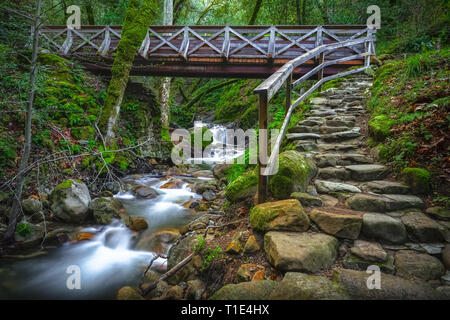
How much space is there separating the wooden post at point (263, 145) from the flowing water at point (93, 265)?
187cm

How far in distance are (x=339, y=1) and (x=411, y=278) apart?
16021 millimetres

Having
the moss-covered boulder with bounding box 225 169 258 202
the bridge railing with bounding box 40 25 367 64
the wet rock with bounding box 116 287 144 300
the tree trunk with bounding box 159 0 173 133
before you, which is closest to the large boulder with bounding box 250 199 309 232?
the moss-covered boulder with bounding box 225 169 258 202

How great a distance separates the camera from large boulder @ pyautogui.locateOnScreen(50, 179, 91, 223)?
400cm

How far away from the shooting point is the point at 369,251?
5.62ft

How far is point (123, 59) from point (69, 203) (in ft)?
15.8

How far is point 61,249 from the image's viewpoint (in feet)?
11.6

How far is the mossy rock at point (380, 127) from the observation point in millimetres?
3223

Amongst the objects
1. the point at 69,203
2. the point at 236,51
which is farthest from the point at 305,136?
the point at 236,51

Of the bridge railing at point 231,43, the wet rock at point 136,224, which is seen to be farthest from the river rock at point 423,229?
the bridge railing at point 231,43

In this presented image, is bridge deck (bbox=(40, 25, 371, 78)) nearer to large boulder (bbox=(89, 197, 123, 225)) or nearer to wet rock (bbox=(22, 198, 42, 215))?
large boulder (bbox=(89, 197, 123, 225))

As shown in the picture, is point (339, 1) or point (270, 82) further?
point (339, 1)

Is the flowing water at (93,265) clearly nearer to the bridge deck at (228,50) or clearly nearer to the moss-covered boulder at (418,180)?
the moss-covered boulder at (418,180)
